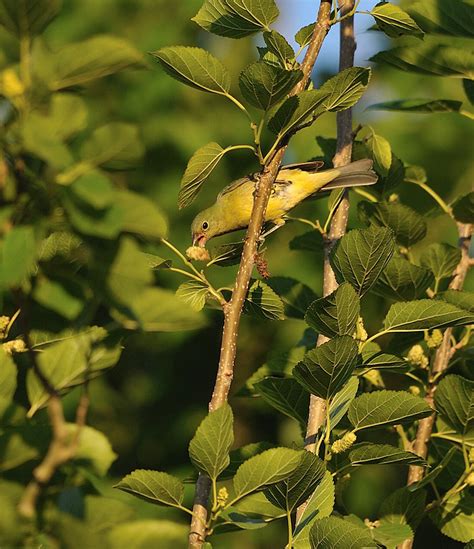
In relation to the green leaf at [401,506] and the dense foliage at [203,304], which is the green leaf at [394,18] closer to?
the dense foliage at [203,304]

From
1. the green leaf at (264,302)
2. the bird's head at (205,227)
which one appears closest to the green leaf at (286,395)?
the green leaf at (264,302)

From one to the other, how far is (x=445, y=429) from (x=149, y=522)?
1435mm

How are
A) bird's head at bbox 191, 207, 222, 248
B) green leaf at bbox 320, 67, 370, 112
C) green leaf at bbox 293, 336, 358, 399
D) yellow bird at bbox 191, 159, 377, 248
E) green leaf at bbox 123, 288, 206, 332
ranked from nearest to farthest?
Result: green leaf at bbox 123, 288, 206, 332 < green leaf at bbox 293, 336, 358, 399 < green leaf at bbox 320, 67, 370, 112 < yellow bird at bbox 191, 159, 377, 248 < bird's head at bbox 191, 207, 222, 248

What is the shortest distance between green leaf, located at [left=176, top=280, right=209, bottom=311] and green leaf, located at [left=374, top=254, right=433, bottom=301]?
23.0 inches

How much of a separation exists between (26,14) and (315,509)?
3.60ft

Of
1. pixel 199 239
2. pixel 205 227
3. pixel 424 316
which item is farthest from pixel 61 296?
A: pixel 199 239

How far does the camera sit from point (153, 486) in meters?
1.70

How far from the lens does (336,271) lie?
2.07 metres

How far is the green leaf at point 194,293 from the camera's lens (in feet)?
6.88

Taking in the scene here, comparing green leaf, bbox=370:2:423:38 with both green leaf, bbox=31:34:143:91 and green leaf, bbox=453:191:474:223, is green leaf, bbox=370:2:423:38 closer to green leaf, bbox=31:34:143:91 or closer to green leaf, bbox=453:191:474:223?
green leaf, bbox=453:191:474:223

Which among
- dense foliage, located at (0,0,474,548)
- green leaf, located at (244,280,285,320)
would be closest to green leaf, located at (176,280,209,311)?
dense foliage, located at (0,0,474,548)

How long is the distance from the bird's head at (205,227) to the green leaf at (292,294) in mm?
2230

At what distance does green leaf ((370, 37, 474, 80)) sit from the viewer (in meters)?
2.79

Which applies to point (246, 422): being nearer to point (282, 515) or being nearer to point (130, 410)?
point (130, 410)
